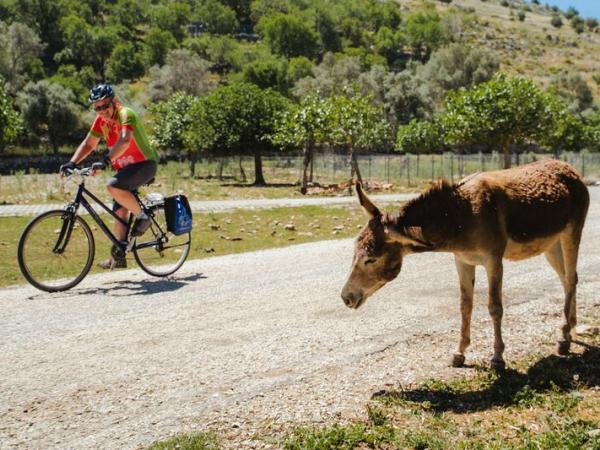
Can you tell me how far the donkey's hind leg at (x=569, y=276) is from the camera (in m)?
5.59

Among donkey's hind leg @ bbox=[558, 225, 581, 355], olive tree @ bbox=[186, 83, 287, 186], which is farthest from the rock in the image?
olive tree @ bbox=[186, 83, 287, 186]

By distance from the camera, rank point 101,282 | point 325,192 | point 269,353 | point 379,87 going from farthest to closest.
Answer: point 379,87 < point 325,192 < point 101,282 < point 269,353

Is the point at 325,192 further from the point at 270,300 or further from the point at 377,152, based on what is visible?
the point at 377,152

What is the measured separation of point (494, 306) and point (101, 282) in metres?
6.35

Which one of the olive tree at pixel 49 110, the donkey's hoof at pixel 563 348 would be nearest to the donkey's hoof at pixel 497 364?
the donkey's hoof at pixel 563 348

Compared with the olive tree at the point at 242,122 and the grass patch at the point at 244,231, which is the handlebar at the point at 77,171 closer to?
the grass patch at the point at 244,231

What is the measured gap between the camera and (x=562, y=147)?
73.5 meters

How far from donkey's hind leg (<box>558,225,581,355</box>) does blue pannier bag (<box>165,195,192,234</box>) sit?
233 inches

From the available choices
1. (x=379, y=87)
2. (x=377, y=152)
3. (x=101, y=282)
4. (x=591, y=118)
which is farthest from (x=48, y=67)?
(x=101, y=282)

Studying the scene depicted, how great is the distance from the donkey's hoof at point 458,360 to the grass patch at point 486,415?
16cm

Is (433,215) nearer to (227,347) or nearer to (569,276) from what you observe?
(569,276)

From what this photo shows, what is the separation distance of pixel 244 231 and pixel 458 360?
38.2 feet

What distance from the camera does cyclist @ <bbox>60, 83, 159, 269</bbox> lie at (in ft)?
28.0

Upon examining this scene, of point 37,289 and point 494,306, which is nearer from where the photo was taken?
point 494,306
